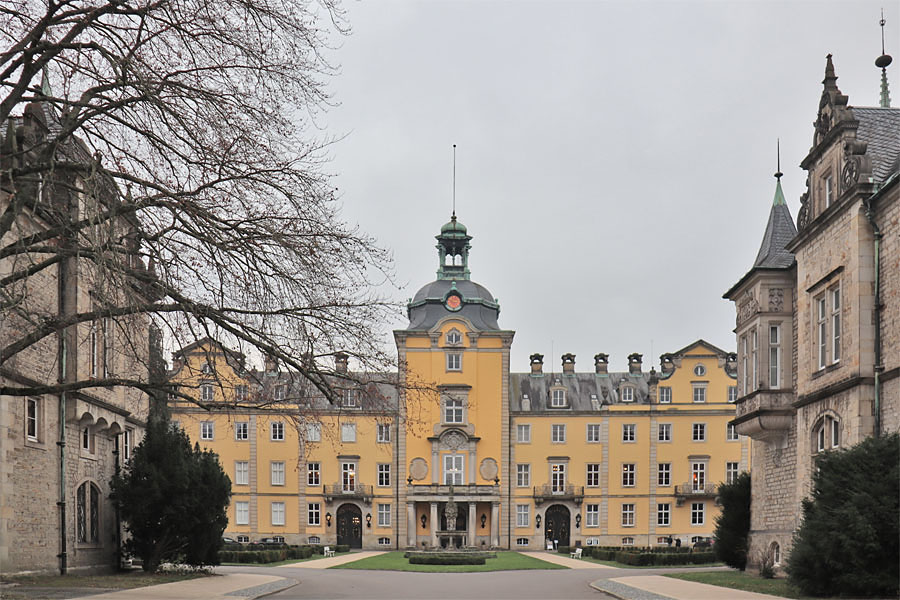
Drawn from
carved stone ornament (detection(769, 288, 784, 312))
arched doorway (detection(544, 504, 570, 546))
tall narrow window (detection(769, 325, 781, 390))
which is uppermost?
carved stone ornament (detection(769, 288, 784, 312))

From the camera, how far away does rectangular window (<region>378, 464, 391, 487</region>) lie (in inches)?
2410

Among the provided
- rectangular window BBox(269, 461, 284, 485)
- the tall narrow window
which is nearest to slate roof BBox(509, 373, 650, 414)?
rectangular window BBox(269, 461, 284, 485)

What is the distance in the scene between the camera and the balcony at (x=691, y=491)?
60.6 m

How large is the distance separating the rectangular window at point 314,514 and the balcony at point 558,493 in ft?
42.1

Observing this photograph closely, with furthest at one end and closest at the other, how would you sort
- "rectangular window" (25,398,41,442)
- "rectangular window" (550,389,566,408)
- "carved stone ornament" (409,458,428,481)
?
"rectangular window" (550,389,566,408)
"carved stone ornament" (409,458,428,481)
"rectangular window" (25,398,41,442)

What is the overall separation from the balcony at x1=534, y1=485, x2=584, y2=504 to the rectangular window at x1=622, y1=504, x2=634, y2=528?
8.81ft

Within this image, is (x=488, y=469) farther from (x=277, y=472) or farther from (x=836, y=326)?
(x=836, y=326)

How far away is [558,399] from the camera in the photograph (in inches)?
2491

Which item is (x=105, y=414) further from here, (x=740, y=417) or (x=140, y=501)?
(x=740, y=417)

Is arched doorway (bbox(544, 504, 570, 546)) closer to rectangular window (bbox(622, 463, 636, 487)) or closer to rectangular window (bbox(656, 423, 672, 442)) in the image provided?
rectangular window (bbox(622, 463, 636, 487))

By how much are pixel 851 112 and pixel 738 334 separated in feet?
26.8

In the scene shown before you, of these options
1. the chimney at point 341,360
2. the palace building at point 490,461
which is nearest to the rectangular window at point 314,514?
the palace building at point 490,461

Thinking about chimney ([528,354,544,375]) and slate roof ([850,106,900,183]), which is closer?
slate roof ([850,106,900,183])

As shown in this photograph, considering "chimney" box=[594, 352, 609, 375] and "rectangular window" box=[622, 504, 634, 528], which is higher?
"chimney" box=[594, 352, 609, 375]
